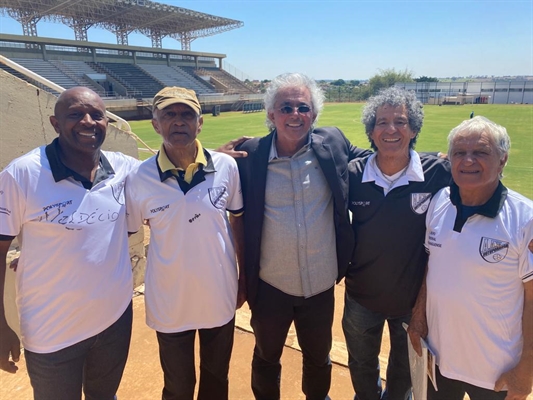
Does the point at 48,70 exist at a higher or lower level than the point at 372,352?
higher

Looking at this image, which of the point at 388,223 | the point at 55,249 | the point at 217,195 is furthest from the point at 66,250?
the point at 388,223

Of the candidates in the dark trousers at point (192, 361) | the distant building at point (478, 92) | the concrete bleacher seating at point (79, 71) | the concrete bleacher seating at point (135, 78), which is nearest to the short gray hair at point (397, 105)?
the dark trousers at point (192, 361)

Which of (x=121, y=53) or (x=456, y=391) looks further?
(x=121, y=53)

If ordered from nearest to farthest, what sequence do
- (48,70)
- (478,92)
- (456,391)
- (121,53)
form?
(456,391), (48,70), (121,53), (478,92)

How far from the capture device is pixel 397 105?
2516mm

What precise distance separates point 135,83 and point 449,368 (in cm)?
4092

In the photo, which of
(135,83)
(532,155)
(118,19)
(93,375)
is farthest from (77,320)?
(118,19)

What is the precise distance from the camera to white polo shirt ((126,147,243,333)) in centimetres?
228

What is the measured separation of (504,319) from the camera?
1.90 metres

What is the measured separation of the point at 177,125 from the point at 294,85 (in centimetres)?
86

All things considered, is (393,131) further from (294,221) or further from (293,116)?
(294,221)

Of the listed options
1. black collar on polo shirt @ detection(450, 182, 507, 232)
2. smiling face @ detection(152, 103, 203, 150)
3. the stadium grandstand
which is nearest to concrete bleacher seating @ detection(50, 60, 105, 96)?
the stadium grandstand

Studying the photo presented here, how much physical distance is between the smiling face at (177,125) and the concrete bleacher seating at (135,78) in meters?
36.3

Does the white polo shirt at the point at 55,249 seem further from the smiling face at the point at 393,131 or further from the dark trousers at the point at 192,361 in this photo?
the smiling face at the point at 393,131
